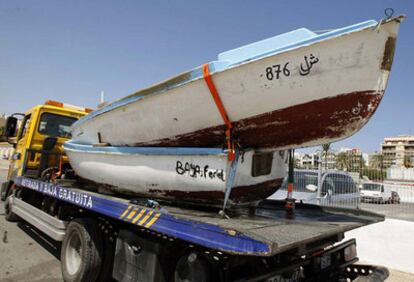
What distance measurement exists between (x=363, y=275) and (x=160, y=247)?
88.3 inches

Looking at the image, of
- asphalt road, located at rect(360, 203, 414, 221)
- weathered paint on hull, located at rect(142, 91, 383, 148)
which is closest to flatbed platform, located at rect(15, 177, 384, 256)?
weathered paint on hull, located at rect(142, 91, 383, 148)

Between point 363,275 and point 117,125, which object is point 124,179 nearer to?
point 117,125

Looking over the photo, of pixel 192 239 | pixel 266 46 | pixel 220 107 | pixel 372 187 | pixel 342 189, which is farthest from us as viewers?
pixel 372 187

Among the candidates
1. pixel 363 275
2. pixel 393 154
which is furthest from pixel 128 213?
pixel 393 154

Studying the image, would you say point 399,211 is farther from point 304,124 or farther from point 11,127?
point 11,127

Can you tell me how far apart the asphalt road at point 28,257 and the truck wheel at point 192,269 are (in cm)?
236

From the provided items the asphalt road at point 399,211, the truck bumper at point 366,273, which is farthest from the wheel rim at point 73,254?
the asphalt road at point 399,211

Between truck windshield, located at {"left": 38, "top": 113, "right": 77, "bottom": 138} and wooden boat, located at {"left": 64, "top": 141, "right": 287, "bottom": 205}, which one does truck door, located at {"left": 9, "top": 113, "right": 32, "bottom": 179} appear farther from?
wooden boat, located at {"left": 64, "top": 141, "right": 287, "bottom": 205}

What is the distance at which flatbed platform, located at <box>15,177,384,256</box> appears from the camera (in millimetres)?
2139

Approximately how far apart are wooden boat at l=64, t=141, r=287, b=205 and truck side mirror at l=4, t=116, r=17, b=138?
387 centimetres

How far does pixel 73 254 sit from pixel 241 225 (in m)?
2.67

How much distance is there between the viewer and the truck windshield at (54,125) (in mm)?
6512

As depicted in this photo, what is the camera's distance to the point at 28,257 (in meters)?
5.02

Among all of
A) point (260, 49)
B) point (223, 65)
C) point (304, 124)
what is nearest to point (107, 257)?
point (223, 65)
